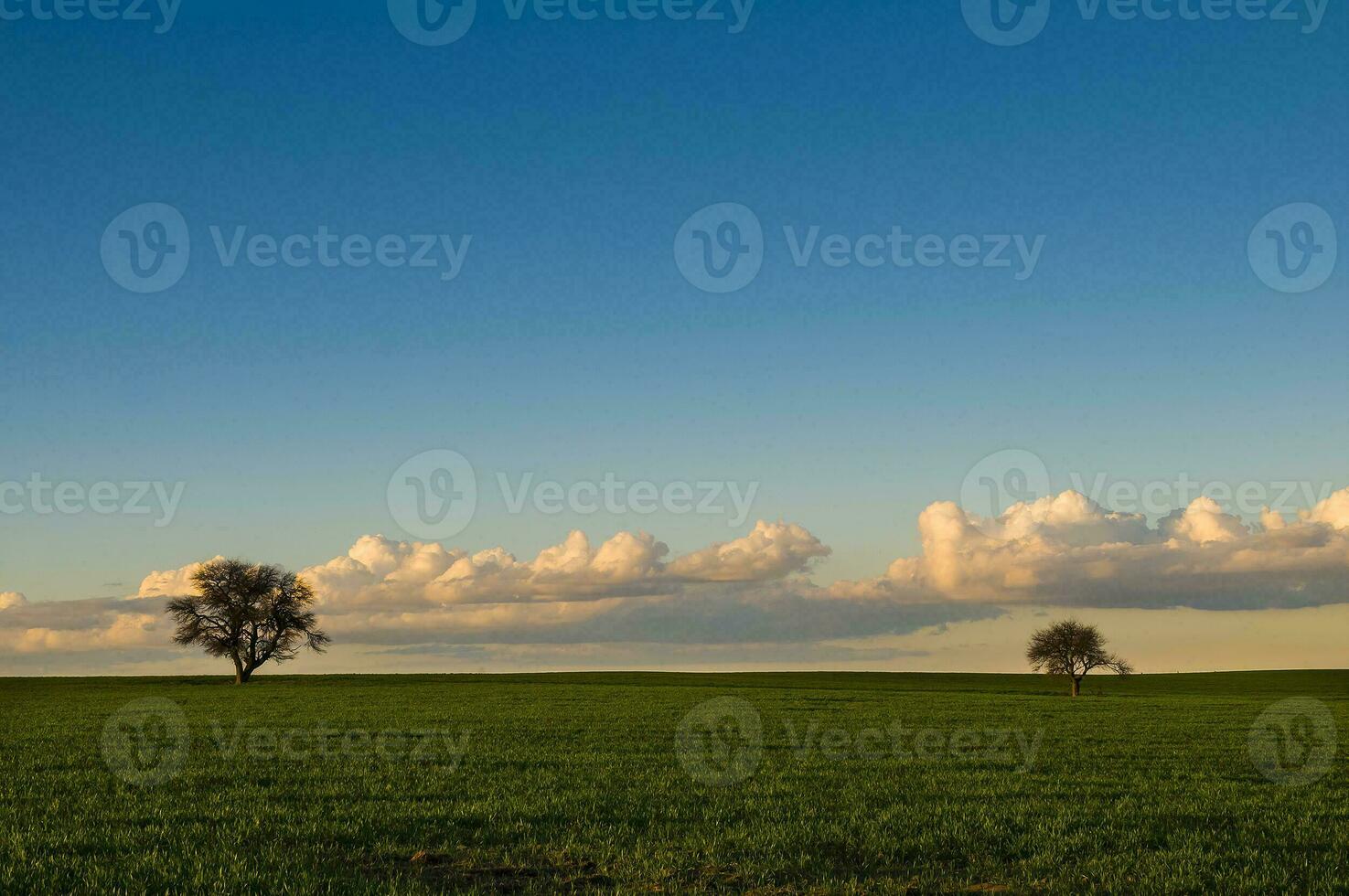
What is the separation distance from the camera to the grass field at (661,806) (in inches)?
510

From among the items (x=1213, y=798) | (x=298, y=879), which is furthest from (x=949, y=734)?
(x=298, y=879)

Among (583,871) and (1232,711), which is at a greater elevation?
(583,871)

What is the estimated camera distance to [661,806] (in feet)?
58.8

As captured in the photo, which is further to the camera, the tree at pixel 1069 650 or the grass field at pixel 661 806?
the tree at pixel 1069 650

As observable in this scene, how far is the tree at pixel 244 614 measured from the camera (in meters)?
92.8

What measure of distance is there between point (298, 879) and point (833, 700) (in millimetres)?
50616

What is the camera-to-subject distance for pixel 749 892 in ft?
39.2

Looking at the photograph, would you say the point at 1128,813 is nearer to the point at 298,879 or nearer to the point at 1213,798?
the point at 1213,798

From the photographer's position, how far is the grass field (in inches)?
510

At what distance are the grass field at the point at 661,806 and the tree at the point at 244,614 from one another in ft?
180

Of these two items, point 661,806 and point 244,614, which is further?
point 244,614

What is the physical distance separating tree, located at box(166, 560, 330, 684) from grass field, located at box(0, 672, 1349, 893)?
54847 millimetres

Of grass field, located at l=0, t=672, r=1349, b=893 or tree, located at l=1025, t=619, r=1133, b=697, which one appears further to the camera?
tree, located at l=1025, t=619, r=1133, b=697

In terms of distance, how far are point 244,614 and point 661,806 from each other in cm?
8606
